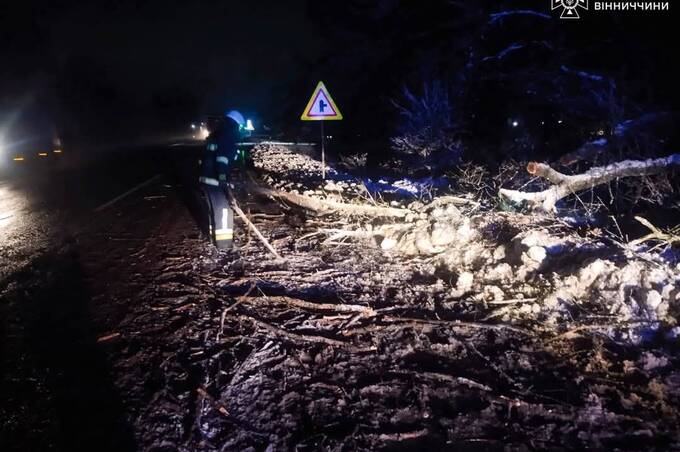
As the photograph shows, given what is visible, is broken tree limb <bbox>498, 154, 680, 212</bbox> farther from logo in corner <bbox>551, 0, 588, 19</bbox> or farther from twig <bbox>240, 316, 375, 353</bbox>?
logo in corner <bbox>551, 0, 588, 19</bbox>

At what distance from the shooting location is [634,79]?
855 centimetres

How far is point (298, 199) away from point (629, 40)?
8.03m

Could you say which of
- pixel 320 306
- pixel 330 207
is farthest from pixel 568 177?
pixel 320 306

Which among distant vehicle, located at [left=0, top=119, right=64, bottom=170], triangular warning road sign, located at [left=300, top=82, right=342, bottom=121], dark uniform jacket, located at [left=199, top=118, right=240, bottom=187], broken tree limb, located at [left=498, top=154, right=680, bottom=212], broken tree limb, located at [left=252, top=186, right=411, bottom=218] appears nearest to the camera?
dark uniform jacket, located at [left=199, top=118, right=240, bottom=187]

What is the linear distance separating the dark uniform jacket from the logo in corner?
8.53 meters

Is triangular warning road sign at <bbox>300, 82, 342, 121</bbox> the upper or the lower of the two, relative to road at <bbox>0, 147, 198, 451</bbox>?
upper

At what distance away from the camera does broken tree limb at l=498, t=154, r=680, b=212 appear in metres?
5.43

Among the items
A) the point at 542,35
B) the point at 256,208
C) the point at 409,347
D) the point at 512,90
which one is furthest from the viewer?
the point at 512,90

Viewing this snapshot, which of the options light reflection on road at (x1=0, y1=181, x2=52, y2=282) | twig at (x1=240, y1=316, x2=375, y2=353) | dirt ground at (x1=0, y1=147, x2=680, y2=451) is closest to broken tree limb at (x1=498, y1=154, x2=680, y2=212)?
dirt ground at (x1=0, y1=147, x2=680, y2=451)

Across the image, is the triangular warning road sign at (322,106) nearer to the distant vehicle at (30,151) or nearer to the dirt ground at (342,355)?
the dirt ground at (342,355)

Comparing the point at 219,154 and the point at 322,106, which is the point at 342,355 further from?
the point at 322,106

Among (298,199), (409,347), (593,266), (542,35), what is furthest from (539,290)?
(542,35)

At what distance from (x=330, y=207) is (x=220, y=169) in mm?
2528

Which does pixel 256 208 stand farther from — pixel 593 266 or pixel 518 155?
pixel 518 155
